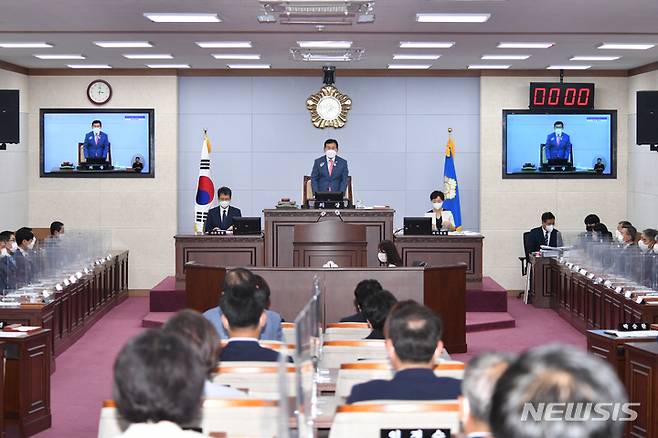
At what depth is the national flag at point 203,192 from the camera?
15.3 meters

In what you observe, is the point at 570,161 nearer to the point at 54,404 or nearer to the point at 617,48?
the point at 617,48

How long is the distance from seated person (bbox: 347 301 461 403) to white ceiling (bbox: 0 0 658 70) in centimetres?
614

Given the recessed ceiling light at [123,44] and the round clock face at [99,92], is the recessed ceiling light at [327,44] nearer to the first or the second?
the recessed ceiling light at [123,44]

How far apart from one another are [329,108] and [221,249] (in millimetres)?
4365

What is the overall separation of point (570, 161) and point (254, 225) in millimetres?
5835

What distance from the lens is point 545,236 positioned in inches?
609

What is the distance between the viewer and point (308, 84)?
54.7 ft

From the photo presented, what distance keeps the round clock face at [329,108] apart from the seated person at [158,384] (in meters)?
14.3

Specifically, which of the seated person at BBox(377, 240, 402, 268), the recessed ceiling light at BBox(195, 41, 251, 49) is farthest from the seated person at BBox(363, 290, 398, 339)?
the recessed ceiling light at BBox(195, 41, 251, 49)

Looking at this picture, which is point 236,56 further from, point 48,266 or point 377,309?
point 377,309

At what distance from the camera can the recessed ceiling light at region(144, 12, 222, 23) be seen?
1066cm

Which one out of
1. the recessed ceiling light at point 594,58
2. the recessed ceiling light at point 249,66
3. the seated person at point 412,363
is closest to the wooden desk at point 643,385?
the seated person at point 412,363

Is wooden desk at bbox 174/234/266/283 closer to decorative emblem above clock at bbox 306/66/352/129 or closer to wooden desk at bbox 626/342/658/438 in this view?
decorative emblem above clock at bbox 306/66/352/129

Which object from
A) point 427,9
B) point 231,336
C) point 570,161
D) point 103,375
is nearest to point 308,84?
point 570,161
